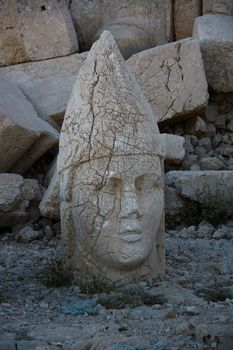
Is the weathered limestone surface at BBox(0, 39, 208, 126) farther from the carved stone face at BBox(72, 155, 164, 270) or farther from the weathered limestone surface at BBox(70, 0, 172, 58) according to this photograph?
the carved stone face at BBox(72, 155, 164, 270)

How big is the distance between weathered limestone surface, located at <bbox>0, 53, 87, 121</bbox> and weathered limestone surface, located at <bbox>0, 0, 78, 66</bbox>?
0.16 m

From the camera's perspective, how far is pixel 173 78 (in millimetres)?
10070

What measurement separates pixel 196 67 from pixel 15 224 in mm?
3008

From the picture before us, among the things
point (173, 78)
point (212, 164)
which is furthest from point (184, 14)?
point (212, 164)

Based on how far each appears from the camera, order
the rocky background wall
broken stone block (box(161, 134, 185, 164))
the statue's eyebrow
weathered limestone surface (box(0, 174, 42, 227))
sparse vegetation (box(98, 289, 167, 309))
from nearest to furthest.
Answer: the rocky background wall → sparse vegetation (box(98, 289, 167, 309)) → the statue's eyebrow → weathered limestone surface (box(0, 174, 42, 227)) → broken stone block (box(161, 134, 185, 164))

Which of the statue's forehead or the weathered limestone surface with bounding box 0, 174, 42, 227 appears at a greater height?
the statue's forehead

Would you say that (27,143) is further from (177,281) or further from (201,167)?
(177,281)

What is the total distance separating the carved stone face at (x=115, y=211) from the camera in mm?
6227

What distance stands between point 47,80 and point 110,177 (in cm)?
450

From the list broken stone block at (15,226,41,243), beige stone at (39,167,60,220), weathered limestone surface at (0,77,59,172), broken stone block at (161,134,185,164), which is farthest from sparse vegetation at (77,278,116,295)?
broken stone block at (161,134,185,164)

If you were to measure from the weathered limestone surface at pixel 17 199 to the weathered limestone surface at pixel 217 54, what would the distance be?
3.00 metres

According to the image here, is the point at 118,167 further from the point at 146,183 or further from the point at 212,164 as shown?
the point at 212,164

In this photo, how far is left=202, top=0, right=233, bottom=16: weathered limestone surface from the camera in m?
11.2

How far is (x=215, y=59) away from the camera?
412 inches
